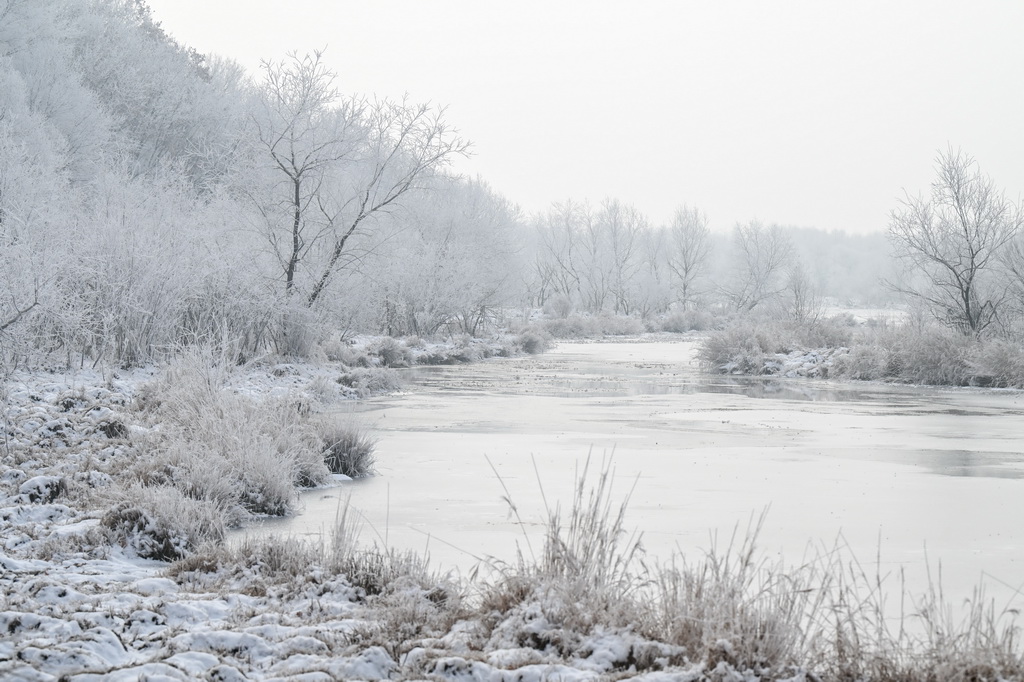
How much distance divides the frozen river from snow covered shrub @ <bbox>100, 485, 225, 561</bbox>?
112 centimetres

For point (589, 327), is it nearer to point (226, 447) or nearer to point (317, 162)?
point (317, 162)

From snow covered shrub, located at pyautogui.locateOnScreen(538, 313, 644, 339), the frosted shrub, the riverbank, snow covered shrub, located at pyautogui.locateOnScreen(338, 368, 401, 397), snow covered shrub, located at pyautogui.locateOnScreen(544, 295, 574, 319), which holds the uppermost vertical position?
snow covered shrub, located at pyautogui.locateOnScreen(544, 295, 574, 319)

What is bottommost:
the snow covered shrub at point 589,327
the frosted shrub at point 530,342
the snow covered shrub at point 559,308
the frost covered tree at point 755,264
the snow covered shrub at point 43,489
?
the snow covered shrub at point 43,489

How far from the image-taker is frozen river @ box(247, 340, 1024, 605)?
8.98 metres

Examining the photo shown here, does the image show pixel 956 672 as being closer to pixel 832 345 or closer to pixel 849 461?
pixel 849 461

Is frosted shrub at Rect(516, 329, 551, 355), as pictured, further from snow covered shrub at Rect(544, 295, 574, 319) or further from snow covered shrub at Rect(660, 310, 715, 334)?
snow covered shrub at Rect(660, 310, 715, 334)

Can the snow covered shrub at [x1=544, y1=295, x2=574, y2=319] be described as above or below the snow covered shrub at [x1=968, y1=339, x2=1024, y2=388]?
above

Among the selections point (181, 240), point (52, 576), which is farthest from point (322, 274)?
point (52, 576)

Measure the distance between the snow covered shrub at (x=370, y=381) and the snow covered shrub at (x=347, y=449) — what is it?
1075 cm

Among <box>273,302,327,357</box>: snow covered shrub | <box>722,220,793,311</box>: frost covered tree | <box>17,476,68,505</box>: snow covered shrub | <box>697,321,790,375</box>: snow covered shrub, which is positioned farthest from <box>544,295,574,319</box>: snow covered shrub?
<box>17,476,68,505</box>: snow covered shrub

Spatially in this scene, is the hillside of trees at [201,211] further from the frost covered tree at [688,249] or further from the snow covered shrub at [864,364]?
the frost covered tree at [688,249]

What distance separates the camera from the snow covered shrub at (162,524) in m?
8.08

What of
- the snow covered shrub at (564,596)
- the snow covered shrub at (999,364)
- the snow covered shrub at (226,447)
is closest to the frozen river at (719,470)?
the snow covered shrub at (226,447)

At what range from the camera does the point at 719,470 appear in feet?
43.0
